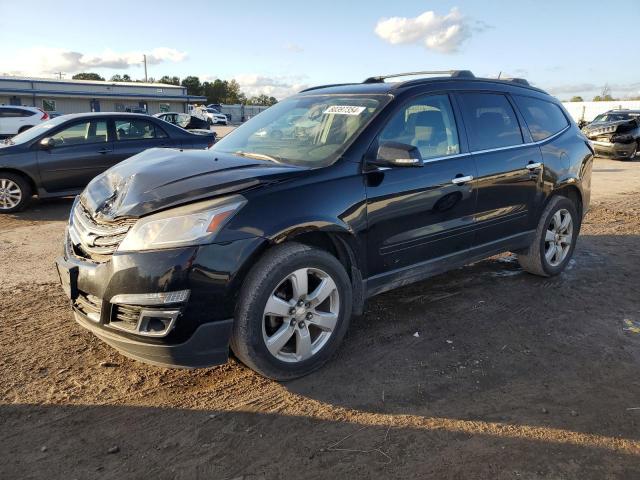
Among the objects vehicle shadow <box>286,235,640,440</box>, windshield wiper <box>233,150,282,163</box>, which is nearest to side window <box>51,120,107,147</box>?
windshield wiper <box>233,150,282,163</box>

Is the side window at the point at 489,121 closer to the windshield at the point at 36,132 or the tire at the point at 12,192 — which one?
the windshield at the point at 36,132

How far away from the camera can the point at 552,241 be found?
513cm

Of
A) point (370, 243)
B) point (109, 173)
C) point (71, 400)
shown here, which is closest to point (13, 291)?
point (109, 173)

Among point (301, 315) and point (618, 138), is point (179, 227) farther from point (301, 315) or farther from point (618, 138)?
point (618, 138)

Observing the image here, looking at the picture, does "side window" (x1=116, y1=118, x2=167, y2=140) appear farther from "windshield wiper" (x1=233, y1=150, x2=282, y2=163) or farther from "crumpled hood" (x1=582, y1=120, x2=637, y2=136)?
"crumpled hood" (x1=582, y1=120, x2=637, y2=136)

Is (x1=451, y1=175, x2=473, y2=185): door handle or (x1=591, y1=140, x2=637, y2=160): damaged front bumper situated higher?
(x1=451, y1=175, x2=473, y2=185): door handle

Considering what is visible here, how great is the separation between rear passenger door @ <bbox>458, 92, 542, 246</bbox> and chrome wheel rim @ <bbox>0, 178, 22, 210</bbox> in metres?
6.91

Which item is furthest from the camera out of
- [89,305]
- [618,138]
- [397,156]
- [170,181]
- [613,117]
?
[613,117]

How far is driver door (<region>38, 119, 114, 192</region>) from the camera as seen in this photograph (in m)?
8.05

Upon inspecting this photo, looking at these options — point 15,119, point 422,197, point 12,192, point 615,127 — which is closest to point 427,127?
point 422,197

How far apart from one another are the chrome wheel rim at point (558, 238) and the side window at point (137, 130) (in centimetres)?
678

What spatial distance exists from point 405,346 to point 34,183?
688cm

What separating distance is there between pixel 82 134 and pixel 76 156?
1.44 feet

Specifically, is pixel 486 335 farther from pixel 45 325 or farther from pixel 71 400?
pixel 45 325
